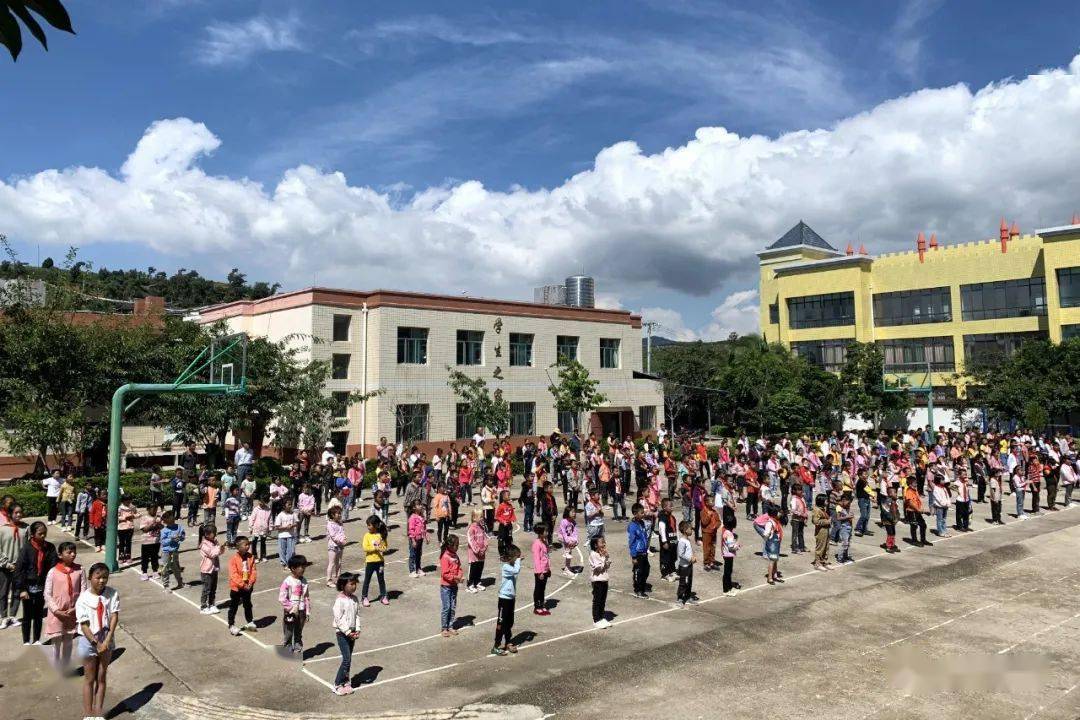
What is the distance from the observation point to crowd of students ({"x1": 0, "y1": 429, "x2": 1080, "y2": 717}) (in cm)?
1139

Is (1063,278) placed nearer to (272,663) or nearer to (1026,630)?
(1026,630)

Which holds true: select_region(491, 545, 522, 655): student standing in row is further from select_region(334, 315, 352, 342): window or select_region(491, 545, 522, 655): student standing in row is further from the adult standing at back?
select_region(334, 315, 352, 342): window

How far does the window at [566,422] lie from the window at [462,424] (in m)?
6.15

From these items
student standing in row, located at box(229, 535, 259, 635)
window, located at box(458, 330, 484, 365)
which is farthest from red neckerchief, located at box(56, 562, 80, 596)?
window, located at box(458, 330, 484, 365)

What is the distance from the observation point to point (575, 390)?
3862 cm

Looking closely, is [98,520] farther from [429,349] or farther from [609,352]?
[609,352]

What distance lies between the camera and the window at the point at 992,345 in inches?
1939

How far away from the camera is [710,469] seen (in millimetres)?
26891

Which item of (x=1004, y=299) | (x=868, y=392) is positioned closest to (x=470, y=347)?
(x=868, y=392)

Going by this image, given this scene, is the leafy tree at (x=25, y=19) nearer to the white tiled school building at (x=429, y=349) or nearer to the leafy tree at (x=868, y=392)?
the white tiled school building at (x=429, y=349)

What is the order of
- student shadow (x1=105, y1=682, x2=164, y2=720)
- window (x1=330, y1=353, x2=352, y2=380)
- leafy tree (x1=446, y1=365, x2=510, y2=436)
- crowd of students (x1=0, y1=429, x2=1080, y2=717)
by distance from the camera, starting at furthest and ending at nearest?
window (x1=330, y1=353, x2=352, y2=380) → leafy tree (x1=446, y1=365, x2=510, y2=436) → crowd of students (x1=0, y1=429, x2=1080, y2=717) → student shadow (x1=105, y1=682, x2=164, y2=720)

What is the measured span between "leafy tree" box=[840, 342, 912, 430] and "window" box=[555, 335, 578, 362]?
17516 millimetres

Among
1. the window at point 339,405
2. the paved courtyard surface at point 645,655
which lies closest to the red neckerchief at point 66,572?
the paved courtyard surface at point 645,655

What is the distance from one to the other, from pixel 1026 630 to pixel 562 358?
29.1 metres
